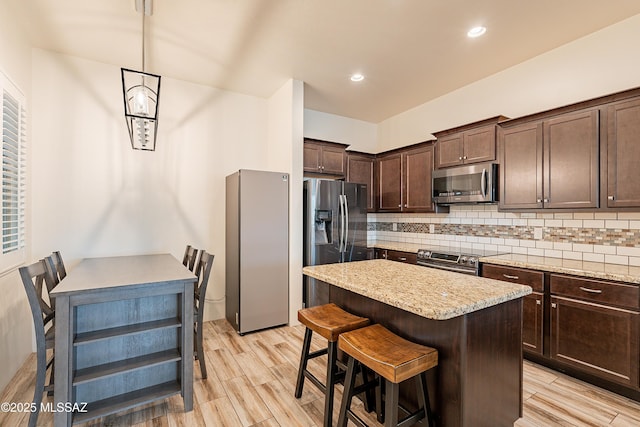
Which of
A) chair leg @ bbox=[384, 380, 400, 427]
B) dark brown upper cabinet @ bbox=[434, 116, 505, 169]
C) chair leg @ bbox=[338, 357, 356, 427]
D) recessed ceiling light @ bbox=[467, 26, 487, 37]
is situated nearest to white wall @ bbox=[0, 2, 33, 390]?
chair leg @ bbox=[338, 357, 356, 427]

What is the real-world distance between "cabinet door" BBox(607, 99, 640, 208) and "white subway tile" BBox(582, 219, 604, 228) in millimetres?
356

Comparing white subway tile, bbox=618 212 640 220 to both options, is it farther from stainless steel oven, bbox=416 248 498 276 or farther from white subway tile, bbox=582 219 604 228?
stainless steel oven, bbox=416 248 498 276

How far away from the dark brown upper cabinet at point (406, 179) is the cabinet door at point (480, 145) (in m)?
0.49

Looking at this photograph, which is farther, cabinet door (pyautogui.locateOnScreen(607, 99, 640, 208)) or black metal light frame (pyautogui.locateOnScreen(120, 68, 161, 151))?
cabinet door (pyautogui.locateOnScreen(607, 99, 640, 208))

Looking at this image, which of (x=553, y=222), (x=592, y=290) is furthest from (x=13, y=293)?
(x=553, y=222)

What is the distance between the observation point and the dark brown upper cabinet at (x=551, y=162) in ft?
8.23

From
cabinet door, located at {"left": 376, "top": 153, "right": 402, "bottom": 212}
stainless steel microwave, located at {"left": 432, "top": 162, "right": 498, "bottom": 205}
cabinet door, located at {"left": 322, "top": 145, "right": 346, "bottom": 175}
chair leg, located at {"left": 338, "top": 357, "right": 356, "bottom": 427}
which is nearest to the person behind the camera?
chair leg, located at {"left": 338, "top": 357, "right": 356, "bottom": 427}

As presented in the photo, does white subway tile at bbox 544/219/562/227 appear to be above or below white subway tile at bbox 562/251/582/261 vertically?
above

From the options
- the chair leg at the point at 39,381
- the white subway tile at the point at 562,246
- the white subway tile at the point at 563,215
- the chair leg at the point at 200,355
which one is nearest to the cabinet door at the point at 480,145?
the white subway tile at the point at 563,215

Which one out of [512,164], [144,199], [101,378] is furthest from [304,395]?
[512,164]

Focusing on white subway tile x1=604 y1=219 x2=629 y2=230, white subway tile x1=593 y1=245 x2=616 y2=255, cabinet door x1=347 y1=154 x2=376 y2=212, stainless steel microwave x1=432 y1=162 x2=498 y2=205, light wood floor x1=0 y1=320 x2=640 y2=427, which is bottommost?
light wood floor x1=0 y1=320 x2=640 y2=427

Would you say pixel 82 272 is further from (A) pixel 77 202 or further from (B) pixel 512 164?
(B) pixel 512 164

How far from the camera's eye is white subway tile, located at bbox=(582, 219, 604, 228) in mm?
2678

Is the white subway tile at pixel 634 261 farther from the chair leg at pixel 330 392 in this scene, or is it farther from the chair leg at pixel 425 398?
the chair leg at pixel 330 392
